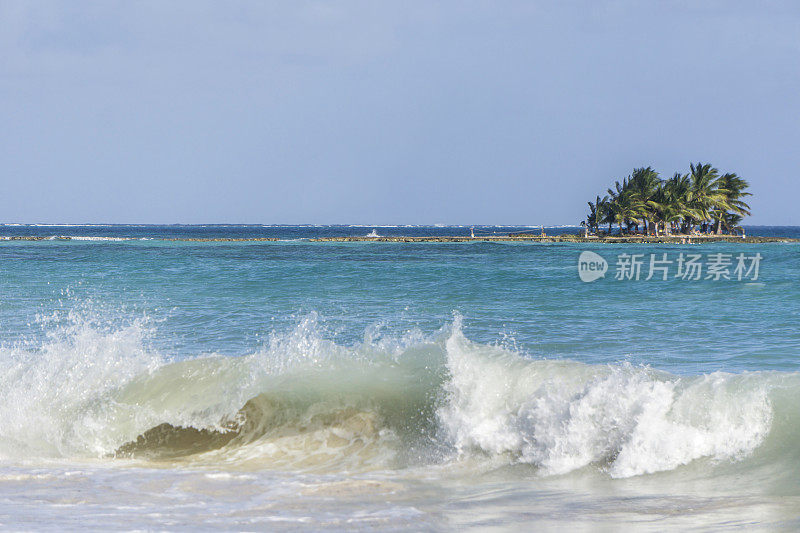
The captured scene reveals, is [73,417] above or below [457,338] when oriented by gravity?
below

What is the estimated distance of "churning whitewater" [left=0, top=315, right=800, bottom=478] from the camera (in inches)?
280

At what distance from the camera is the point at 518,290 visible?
22547 millimetres

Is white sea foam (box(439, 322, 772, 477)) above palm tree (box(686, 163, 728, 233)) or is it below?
below

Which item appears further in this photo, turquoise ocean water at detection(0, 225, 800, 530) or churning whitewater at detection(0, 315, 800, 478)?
churning whitewater at detection(0, 315, 800, 478)

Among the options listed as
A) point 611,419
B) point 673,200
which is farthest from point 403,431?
point 673,200

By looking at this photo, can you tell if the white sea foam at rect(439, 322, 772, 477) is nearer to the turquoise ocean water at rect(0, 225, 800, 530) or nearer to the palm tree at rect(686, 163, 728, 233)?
the turquoise ocean water at rect(0, 225, 800, 530)

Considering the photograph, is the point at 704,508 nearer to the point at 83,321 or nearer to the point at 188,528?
the point at 188,528

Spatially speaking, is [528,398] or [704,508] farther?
[528,398]

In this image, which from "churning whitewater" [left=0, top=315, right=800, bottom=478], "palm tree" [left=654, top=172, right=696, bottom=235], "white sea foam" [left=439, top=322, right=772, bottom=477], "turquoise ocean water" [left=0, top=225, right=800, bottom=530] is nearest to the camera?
"turquoise ocean water" [left=0, top=225, right=800, bottom=530]

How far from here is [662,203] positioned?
7500 cm

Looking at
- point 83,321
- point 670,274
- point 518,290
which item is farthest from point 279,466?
point 670,274

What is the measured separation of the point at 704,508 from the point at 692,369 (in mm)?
4998

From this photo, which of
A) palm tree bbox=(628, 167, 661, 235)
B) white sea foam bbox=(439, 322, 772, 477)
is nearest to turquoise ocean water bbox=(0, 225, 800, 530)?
white sea foam bbox=(439, 322, 772, 477)

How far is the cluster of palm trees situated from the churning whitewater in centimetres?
6907
